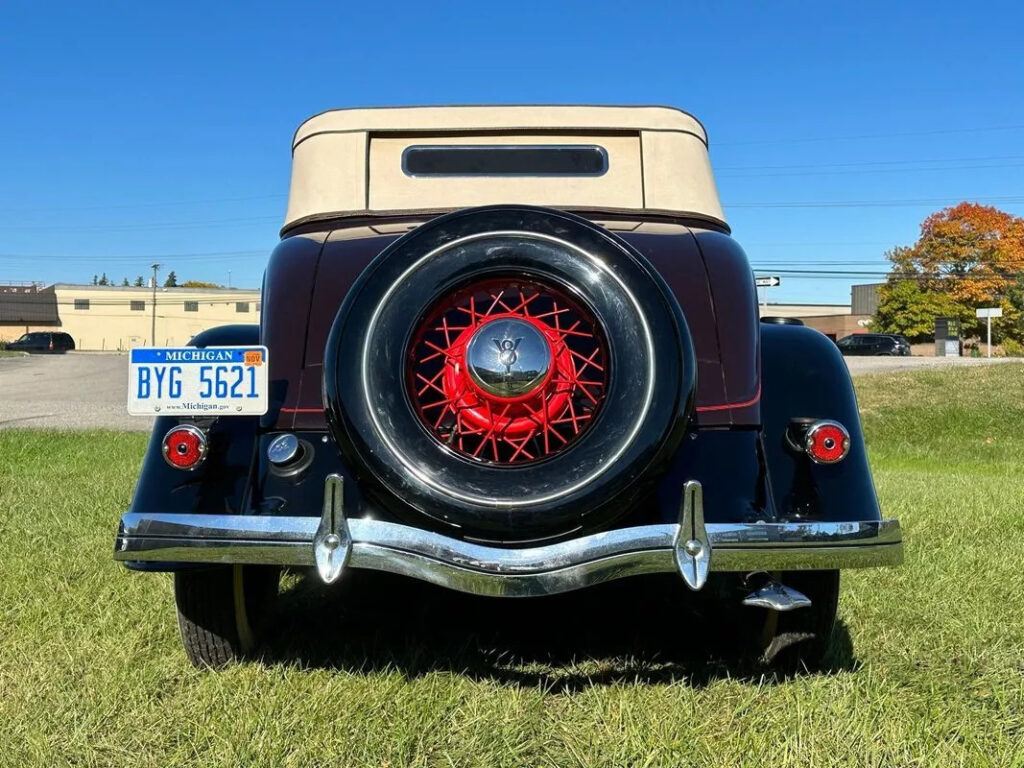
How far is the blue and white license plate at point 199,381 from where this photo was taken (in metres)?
2.51

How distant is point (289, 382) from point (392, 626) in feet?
3.91

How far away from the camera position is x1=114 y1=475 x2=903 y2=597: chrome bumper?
7.23ft

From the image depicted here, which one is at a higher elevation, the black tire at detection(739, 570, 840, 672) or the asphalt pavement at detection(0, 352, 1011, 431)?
the asphalt pavement at detection(0, 352, 1011, 431)

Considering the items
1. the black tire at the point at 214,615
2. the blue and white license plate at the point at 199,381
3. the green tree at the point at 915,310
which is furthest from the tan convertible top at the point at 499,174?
the green tree at the point at 915,310

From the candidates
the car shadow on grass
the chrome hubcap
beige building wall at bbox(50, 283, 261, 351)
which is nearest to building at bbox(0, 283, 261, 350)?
beige building wall at bbox(50, 283, 261, 351)

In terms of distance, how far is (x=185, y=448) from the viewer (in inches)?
102

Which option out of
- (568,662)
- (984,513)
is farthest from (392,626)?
(984,513)

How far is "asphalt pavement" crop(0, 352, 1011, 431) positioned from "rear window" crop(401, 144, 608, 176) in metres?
9.33

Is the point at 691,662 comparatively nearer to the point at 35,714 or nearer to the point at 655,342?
the point at 655,342

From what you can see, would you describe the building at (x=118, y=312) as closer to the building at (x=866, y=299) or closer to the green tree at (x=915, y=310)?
the green tree at (x=915, y=310)

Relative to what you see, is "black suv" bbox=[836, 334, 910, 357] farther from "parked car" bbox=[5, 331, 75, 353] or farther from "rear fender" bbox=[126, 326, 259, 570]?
"rear fender" bbox=[126, 326, 259, 570]

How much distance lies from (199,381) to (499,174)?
171 cm

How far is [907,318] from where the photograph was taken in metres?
48.9

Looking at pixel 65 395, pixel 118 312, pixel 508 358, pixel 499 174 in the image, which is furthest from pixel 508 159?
pixel 118 312
